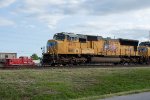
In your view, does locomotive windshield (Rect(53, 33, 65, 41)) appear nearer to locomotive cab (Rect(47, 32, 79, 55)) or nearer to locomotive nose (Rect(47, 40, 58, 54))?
locomotive cab (Rect(47, 32, 79, 55))

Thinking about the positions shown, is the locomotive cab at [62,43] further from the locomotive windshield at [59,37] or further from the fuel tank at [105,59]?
the fuel tank at [105,59]

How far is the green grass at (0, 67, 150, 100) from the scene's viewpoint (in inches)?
623

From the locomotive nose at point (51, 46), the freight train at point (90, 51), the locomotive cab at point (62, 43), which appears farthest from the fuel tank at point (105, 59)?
the locomotive nose at point (51, 46)

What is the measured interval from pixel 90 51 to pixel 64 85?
2201cm

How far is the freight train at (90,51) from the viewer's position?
35.8m

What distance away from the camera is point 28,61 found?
47844 mm

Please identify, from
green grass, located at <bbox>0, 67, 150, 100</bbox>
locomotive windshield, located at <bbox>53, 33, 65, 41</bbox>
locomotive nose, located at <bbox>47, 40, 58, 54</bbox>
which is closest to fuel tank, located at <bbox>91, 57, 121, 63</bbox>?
locomotive windshield, located at <bbox>53, 33, 65, 41</bbox>

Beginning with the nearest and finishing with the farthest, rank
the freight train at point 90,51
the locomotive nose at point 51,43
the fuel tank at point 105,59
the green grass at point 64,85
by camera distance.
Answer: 1. the green grass at point 64,85
2. the freight train at point 90,51
3. the locomotive nose at point 51,43
4. the fuel tank at point 105,59

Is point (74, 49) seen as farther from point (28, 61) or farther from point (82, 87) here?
point (82, 87)

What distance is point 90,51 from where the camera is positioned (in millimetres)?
39781

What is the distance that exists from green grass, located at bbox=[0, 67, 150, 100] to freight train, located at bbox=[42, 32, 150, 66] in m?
12.6

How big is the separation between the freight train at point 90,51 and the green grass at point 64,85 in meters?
12.6

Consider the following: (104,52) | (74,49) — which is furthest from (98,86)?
(104,52)

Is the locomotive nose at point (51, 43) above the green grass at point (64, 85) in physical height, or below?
above
